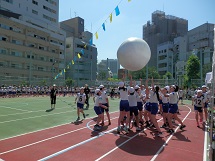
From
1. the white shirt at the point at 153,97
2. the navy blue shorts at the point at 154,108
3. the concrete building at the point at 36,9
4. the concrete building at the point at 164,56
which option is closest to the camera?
the navy blue shorts at the point at 154,108

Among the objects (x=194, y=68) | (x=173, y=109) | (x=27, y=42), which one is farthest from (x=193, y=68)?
(x=27, y=42)

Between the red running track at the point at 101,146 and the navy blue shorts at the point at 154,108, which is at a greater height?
the navy blue shorts at the point at 154,108

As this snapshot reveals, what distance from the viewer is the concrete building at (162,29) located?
83925mm

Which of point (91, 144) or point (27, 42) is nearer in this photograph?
point (91, 144)

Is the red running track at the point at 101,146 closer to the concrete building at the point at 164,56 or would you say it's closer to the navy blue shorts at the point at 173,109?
the navy blue shorts at the point at 173,109

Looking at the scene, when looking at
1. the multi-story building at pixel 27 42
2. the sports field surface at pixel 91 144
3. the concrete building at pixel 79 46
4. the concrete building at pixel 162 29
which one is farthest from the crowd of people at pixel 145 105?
the concrete building at pixel 162 29

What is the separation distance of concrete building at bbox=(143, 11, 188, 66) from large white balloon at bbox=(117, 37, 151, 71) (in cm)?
7798

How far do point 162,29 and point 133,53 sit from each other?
79.4m

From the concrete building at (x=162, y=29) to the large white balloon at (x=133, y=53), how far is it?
256 ft

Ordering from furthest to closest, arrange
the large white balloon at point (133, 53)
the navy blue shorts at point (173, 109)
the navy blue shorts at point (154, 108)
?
the navy blue shorts at point (173, 109) < the navy blue shorts at point (154, 108) < the large white balloon at point (133, 53)

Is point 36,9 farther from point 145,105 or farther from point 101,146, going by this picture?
point 101,146

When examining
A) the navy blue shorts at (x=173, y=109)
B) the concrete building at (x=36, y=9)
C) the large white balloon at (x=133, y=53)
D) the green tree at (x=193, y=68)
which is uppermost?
the concrete building at (x=36, y=9)

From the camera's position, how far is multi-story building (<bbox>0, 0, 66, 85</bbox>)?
5250cm

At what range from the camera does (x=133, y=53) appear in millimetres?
9031
